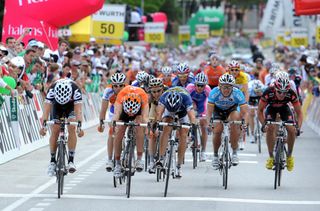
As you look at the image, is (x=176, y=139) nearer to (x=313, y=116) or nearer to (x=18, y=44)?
(x=18, y=44)

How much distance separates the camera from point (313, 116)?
35.9 m

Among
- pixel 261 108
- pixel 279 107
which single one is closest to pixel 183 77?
pixel 261 108

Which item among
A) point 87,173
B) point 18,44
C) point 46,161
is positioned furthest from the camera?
point 18,44

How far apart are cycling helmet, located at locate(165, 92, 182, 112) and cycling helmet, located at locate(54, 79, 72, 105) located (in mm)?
1595

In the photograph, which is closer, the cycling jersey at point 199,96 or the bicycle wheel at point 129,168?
the bicycle wheel at point 129,168

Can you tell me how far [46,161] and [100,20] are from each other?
2210 cm

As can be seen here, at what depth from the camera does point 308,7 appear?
24.1 metres

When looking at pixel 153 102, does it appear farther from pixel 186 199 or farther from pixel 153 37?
pixel 153 37

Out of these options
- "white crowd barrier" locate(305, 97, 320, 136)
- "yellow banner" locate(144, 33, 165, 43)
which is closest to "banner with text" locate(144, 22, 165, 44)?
"yellow banner" locate(144, 33, 165, 43)

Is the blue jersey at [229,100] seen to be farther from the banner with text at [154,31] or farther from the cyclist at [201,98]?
the banner with text at [154,31]

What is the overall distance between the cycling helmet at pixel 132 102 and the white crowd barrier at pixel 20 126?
4.47 m

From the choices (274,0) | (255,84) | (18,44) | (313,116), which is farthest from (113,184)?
(274,0)

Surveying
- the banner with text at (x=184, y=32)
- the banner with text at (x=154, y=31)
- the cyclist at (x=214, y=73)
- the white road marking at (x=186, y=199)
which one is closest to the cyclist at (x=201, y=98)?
the white road marking at (x=186, y=199)

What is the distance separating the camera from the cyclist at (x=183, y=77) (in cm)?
2100
